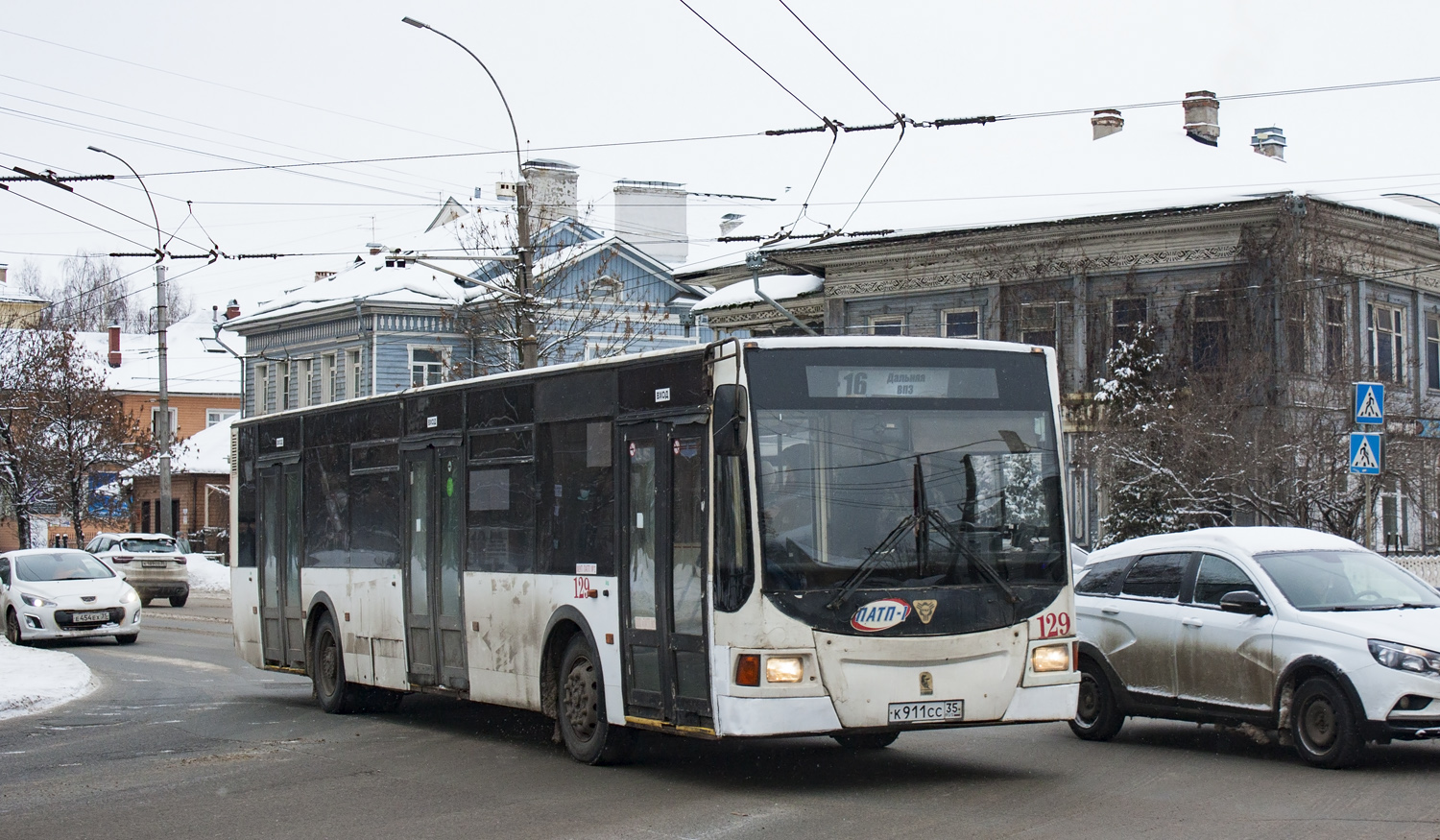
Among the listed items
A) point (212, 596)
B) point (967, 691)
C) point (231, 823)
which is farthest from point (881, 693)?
point (212, 596)

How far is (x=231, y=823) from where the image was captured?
9.78 m

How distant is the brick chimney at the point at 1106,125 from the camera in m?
39.1

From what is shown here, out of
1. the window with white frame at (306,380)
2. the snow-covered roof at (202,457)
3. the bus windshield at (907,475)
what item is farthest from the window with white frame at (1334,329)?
the snow-covered roof at (202,457)

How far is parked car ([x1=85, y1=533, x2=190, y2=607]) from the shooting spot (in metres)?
38.2

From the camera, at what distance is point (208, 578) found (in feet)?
162

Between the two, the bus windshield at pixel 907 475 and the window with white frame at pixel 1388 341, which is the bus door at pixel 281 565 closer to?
the bus windshield at pixel 907 475

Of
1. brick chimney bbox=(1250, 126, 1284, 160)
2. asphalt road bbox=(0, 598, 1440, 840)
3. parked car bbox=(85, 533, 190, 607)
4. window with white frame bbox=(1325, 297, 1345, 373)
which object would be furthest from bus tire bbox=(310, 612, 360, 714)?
brick chimney bbox=(1250, 126, 1284, 160)

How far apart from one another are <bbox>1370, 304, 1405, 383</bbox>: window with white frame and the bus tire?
23.5 m

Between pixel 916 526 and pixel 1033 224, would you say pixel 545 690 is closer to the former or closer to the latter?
pixel 916 526

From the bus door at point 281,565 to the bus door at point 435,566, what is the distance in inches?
118

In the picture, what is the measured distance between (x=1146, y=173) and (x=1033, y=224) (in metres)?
3.03

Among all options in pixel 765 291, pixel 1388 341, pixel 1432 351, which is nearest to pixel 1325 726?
pixel 1388 341

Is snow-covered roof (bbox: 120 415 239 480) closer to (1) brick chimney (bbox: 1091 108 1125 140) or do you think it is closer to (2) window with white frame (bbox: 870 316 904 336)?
(2) window with white frame (bbox: 870 316 904 336)

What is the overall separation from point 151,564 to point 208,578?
11.1 metres
